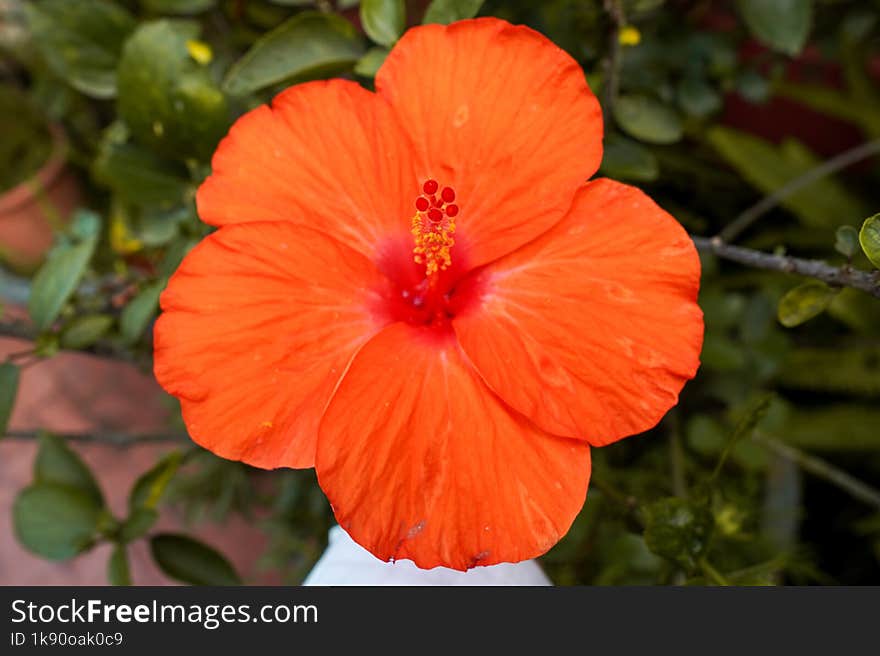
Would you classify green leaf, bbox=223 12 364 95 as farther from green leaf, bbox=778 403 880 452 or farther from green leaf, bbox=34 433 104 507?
green leaf, bbox=778 403 880 452

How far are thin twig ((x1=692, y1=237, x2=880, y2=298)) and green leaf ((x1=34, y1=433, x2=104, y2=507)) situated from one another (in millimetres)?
808

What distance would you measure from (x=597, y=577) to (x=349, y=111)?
71cm

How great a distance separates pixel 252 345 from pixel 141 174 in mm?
429

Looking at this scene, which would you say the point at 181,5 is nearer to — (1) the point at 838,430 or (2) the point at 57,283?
(2) the point at 57,283

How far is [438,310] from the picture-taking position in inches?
25.6

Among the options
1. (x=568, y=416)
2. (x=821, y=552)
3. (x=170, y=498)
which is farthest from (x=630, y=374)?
(x=170, y=498)

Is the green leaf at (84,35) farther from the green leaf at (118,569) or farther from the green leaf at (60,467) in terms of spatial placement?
the green leaf at (118,569)

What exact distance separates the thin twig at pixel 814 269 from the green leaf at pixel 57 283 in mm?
636

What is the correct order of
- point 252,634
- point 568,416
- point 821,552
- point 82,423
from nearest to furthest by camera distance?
1. point 568,416
2. point 252,634
3. point 821,552
4. point 82,423

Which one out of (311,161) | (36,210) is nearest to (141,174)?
(311,161)

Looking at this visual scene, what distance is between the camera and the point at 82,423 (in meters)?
1.73

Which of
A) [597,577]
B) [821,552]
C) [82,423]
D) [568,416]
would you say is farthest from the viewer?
[82,423]

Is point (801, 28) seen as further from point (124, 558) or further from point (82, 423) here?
point (82, 423)

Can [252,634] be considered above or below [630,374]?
below
